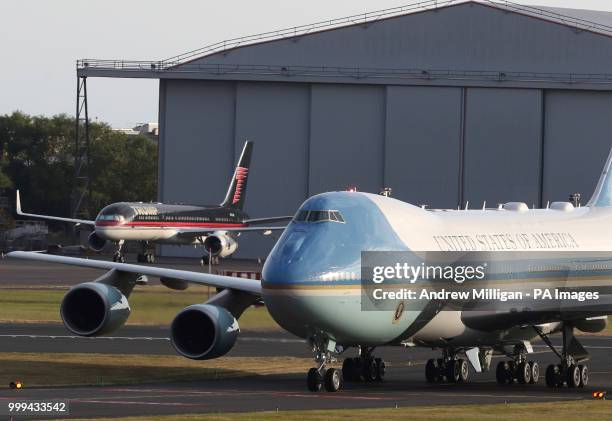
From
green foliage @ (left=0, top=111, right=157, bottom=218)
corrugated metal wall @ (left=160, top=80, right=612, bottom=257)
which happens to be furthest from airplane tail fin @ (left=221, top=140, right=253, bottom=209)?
green foliage @ (left=0, top=111, right=157, bottom=218)

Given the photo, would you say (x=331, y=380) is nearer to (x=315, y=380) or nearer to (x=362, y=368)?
(x=315, y=380)

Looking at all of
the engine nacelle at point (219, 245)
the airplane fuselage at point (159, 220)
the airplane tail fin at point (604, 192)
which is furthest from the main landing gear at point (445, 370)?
the airplane fuselage at point (159, 220)

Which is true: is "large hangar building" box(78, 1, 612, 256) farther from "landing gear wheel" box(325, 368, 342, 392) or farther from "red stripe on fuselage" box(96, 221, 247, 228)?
"landing gear wheel" box(325, 368, 342, 392)

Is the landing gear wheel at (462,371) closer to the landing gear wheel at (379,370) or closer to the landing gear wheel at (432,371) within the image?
the landing gear wheel at (432,371)

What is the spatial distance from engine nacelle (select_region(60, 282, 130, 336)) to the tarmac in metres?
2.17

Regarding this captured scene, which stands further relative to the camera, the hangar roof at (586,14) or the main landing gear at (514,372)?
the hangar roof at (586,14)

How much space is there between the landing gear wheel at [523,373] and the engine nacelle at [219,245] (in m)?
69.3

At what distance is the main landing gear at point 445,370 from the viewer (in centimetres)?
3509

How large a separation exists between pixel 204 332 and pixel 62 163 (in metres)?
137

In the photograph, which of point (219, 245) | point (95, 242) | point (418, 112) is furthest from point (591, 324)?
point (95, 242)

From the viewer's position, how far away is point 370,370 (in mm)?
34719

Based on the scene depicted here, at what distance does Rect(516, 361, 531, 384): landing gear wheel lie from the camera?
3556 centimetres

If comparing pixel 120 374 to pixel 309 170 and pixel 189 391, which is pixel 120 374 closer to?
pixel 189 391

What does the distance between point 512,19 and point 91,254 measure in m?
38.1
